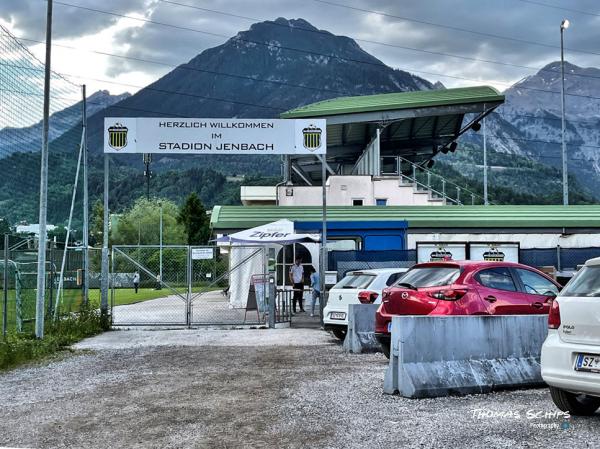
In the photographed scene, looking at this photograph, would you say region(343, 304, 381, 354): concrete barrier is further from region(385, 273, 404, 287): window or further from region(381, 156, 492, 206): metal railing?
region(381, 156, 492, 206): metal railing

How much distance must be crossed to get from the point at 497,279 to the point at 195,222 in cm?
8484

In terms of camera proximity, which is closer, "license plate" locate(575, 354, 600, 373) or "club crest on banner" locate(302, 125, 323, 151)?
"license plate" locate(575, 354, 600, 373)

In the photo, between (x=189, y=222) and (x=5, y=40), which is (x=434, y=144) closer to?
(x=5, y=40)

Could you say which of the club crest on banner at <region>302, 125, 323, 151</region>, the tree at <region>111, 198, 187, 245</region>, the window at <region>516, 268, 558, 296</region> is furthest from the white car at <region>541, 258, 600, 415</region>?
the tree at <region>111, 198, 187, 245</region>

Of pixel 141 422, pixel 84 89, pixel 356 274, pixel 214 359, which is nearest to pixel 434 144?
pixel 84 89

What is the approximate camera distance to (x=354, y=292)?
1465cm

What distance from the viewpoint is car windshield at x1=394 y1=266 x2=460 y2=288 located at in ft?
34.4

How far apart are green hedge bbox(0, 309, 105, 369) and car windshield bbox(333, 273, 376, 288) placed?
19.3 feet

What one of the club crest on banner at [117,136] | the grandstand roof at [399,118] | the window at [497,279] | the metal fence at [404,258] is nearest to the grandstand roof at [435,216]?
the metal fence at [404,258]

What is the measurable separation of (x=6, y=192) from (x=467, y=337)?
12.1m

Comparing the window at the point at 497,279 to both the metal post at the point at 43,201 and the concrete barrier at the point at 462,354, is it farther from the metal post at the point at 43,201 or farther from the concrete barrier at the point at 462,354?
the metal post at the point at 43,201

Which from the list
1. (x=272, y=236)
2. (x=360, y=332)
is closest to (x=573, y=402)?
(x=360, y=332)

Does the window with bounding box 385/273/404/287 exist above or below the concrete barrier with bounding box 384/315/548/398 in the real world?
above

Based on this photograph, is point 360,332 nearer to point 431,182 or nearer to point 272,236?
point 272,236
